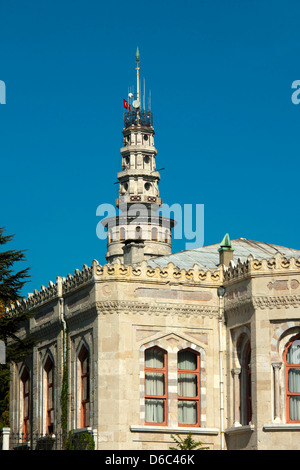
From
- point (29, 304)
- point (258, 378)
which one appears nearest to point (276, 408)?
point (258, 378)

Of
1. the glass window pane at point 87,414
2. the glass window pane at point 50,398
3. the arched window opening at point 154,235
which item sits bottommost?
the glass window pane at point 87,414

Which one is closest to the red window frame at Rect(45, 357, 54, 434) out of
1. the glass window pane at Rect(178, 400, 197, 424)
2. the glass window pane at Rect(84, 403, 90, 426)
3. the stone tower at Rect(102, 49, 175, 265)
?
the glass window pane at Rect(84, 403, 90, 426)

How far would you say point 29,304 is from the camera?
46312mm

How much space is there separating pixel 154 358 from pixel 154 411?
1894 mm

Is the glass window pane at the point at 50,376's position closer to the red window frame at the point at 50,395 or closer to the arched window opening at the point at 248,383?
the red window frame at the point at 50,395

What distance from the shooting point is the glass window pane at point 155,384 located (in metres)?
39.2

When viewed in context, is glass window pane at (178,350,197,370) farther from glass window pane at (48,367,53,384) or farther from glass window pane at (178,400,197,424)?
glass window pane at (48,367,53,384)

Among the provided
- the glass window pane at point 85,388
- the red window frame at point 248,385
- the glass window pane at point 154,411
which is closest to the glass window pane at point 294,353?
the red window frame at point 248,385

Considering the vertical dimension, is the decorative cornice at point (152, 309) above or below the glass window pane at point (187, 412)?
above

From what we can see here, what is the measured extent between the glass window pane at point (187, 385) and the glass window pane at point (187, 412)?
→ 0.96 ft

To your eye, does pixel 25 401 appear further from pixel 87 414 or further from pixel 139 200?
pixel 139 200

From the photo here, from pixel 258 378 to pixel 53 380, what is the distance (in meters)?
9.38

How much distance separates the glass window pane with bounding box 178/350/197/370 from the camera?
39969 mm
